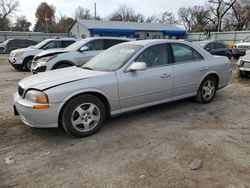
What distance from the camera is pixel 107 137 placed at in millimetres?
3545

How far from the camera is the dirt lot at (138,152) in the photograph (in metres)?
2.50

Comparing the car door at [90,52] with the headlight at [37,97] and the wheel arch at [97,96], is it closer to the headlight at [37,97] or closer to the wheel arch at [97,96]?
the wheel arch at [97,96]

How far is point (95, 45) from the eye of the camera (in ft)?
27.2

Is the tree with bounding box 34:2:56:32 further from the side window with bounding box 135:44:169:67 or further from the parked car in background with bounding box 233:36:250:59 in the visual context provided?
the side window with bounding box 135:44:169:67

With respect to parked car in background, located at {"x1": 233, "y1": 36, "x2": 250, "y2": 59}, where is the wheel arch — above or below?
below

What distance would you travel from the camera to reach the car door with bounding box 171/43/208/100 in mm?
4406

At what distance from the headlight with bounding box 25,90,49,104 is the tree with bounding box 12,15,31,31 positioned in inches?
2703

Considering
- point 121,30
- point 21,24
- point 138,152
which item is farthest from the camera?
point 21,24

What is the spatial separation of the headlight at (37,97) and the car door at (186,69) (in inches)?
100

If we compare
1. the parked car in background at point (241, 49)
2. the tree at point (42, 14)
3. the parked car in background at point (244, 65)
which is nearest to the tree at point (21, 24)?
the tree at point (42, 14)

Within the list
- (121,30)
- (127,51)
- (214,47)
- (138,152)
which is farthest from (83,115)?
(121,30)

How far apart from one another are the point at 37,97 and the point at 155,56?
234cm

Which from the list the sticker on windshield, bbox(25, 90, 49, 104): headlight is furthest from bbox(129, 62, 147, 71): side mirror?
bbox(25, 90, 49, 104): headlight

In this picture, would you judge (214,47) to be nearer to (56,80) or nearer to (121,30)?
(56,80)
